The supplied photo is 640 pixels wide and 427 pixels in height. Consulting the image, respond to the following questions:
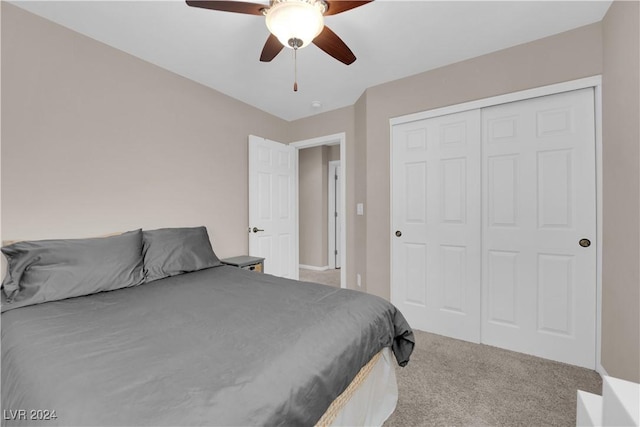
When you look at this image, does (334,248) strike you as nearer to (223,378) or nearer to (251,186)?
(251,186)

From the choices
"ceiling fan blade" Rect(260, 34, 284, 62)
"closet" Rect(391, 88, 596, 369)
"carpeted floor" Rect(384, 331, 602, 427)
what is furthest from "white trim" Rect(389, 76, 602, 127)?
"carpeted floor" Rect(384, 331, 602, 427)

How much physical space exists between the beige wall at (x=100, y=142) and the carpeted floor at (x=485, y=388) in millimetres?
2300

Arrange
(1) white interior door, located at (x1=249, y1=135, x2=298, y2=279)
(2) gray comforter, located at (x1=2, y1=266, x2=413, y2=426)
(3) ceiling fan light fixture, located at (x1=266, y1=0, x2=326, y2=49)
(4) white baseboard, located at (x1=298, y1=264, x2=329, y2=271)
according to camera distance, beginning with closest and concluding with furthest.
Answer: (2) gray comforter, located at (x1=2, y1=266, x2=413, y2=426) → (3) ceiling fan light fixture, located at (x1=266, y1=0, x2=326, y2=49) → (1) white interior door, located at (x1=249, y1=135, x2=298, y2=279) → (4) white baseboard, located at (x1=298, y1=264, x2=329, y2=271)

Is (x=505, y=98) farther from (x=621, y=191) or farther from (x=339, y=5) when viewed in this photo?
(x=339, y=5)

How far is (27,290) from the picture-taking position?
5.01 ft

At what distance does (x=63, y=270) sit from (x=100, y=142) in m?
1.09

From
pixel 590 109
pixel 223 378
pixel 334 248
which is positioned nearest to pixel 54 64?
pixel 223 378

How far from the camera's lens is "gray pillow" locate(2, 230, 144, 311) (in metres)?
1.54

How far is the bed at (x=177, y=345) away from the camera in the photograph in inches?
29.6

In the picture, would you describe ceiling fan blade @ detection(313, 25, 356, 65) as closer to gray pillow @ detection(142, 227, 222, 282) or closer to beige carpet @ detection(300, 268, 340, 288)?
gray pillow @ detection(142, 227, 222, 282)

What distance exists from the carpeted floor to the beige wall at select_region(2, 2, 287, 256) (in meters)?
2.30

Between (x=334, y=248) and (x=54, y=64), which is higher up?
(x=54, y=64)

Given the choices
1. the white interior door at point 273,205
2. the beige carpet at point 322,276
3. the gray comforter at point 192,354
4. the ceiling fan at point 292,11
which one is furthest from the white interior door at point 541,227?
the beige carpet at point 322,276

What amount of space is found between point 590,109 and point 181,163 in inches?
138
